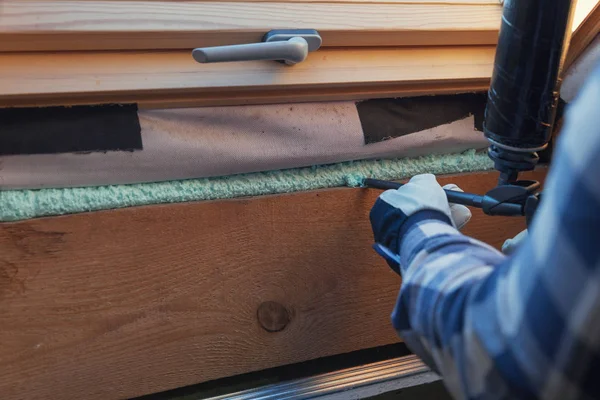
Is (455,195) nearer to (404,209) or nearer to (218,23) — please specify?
(404,209)

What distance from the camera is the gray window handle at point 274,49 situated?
74cm

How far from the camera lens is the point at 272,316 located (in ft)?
3.29

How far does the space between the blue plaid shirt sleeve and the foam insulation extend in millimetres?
431

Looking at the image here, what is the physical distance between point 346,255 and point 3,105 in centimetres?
59

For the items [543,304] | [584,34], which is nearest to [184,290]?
[543,304]

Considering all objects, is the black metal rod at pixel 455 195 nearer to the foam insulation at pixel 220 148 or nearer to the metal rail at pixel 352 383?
the foam insulation at pixel 220 148

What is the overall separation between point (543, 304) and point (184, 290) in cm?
63

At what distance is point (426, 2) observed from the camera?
91cm

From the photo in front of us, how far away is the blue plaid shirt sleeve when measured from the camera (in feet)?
1.29

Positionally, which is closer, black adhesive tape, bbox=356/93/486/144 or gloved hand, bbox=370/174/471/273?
gloved hand, bbox=370/174/471/273

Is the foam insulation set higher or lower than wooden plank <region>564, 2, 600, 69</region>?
lower

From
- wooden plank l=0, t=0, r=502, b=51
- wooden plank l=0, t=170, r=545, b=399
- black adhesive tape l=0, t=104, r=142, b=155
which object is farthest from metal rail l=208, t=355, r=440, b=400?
wooden plank l=0, t=0, r=502, b=51

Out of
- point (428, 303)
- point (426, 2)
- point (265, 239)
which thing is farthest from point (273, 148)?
point (428, 303)

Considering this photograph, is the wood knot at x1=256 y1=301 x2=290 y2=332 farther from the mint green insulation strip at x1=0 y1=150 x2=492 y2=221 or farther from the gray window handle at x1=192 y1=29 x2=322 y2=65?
the gray window handle at x1=192 y1=29 x2=322 y2=65
